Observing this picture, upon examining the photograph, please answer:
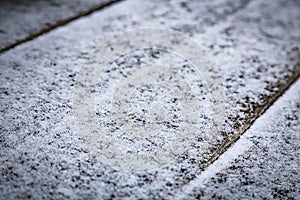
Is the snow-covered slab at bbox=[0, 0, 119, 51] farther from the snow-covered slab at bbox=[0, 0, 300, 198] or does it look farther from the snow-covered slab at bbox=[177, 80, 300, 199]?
the snow-covered slab at bbox=[177, 80, 300, 199]

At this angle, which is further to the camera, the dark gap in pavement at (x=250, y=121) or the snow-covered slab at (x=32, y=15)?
the snow-covered slab at (x=32, y=15)

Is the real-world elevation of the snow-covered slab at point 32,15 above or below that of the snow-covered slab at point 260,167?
above

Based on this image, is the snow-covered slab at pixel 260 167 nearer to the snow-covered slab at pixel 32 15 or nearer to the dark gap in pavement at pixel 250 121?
the dark gap in pavement at pixel 250 121

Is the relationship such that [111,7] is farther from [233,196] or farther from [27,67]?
[233,196]

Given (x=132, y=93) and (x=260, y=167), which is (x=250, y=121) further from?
(x=132, y=93)

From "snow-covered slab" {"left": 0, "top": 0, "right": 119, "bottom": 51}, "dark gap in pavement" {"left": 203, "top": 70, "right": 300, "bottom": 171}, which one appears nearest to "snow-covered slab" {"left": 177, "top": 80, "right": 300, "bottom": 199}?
"dark gap in pavement" {"left": 203, "top": 70, "right": 300, "bottom": 171}

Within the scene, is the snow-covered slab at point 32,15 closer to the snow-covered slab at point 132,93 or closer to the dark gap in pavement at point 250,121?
the snow-covered slab at point 132,93

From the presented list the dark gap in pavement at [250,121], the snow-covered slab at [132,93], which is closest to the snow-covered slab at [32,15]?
the snow-covered slab at [132,93]
